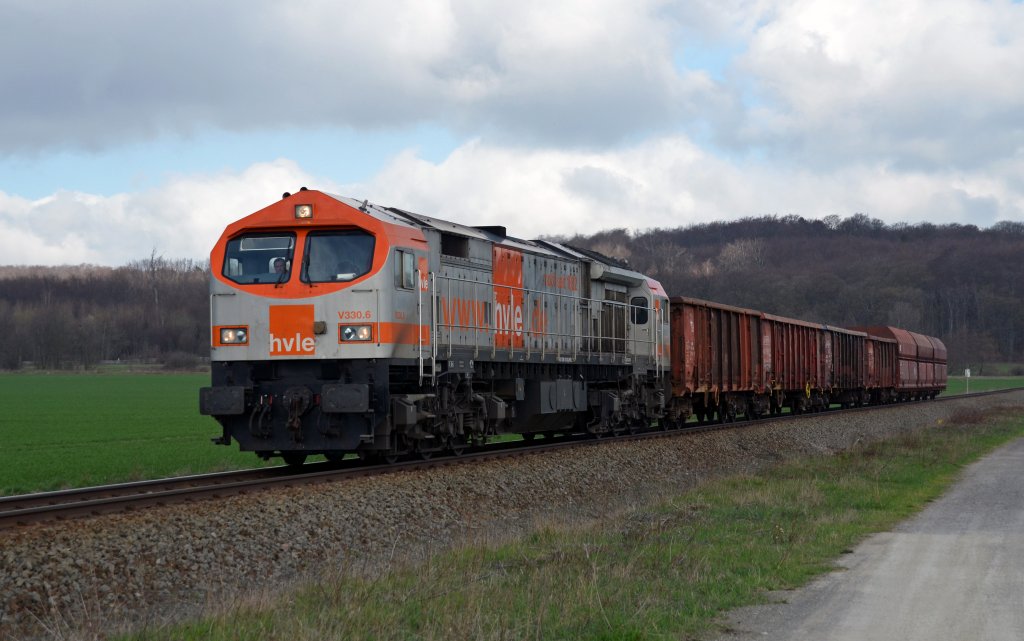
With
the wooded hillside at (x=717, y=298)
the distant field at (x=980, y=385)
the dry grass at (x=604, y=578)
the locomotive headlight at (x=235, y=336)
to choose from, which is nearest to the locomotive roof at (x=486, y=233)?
the locomotive headlight at (x=235, y=336)

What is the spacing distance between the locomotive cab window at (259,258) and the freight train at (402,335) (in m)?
0.02

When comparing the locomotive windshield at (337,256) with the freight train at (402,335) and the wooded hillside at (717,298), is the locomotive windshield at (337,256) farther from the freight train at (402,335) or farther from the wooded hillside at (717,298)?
the wooded hillside at (717,298)

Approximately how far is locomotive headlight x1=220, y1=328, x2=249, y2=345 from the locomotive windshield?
1238 millimetres

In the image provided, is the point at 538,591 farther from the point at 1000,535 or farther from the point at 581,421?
the point at 581,421

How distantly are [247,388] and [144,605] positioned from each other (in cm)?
632

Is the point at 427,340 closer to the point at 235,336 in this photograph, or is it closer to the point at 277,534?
the point at 235,336

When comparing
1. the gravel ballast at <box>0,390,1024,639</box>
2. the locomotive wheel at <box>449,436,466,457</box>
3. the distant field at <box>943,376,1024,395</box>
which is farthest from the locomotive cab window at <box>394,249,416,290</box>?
the distant field at <box>943,376,1024,395</box>

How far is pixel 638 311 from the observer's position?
26.4 m

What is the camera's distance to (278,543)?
11852mm

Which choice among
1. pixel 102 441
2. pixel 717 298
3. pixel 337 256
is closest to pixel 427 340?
pixel 337 256

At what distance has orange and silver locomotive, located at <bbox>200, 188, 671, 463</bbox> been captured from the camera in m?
15.7

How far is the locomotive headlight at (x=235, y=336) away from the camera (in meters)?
16.2

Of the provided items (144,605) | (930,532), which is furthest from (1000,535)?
(144,605)

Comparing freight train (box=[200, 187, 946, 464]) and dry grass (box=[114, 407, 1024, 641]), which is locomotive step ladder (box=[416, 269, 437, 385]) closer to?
freight train (box=[200, 187, 946, 464])
